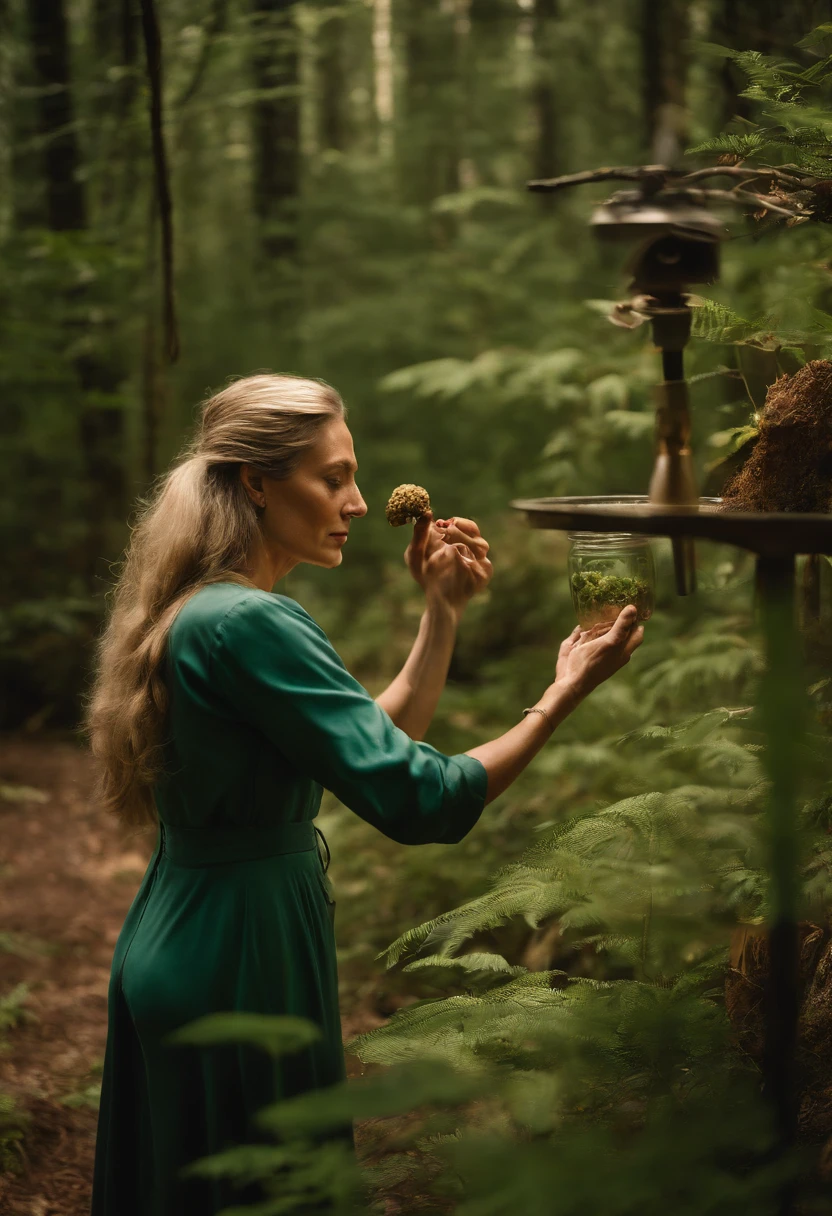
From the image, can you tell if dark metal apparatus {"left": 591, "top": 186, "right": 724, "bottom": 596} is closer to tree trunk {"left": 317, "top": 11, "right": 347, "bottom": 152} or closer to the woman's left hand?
the woman's left hand

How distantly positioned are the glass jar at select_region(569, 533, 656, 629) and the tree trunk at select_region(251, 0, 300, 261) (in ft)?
23.2

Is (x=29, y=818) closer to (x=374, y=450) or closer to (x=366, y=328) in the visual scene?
(x=374, y=450)

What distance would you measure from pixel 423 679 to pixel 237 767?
0.68m

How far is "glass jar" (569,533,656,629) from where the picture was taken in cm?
203

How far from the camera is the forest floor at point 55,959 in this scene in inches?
134

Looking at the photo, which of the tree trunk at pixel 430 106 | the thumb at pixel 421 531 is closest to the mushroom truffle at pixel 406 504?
the thumb at pixel 421 531

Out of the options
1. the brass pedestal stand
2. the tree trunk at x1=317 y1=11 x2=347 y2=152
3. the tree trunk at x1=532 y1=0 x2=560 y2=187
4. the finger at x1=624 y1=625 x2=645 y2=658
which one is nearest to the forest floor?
the brass pedestal stand

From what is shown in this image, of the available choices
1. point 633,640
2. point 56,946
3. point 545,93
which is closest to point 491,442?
point 545,93

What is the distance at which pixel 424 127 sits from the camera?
12.3 metres

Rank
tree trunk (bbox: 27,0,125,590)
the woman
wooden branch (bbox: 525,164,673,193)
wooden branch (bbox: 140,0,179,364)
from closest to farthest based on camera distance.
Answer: wooden branch (bbox: 525,164,673,193), the woman, wooden branch (bbox: 140,0,179,364), tree trunk (bbox: 27,0,125,590)

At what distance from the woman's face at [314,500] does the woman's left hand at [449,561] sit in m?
0.26

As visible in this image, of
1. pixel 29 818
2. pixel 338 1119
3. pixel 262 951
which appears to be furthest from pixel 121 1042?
pixel 29 818

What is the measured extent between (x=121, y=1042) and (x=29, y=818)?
15.2 feet

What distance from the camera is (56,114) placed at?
8.17 metres
